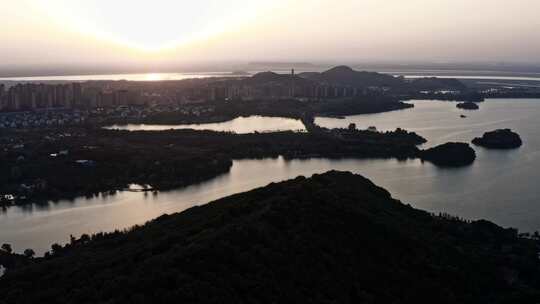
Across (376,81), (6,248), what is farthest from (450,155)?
(376,81)

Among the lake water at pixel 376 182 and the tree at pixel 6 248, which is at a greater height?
the lake water at pixel 376 182

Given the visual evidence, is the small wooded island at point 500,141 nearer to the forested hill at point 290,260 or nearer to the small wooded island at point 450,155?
the small wooded island at point 450,155

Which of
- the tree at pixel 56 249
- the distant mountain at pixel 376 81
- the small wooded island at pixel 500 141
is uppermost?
the distant mountain at pixel 376 81

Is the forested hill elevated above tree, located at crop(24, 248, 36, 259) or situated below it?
above

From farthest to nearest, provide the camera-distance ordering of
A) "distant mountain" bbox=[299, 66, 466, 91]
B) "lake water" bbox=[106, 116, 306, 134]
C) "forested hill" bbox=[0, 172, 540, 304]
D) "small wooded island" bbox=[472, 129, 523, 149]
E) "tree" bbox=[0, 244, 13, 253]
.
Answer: "distant mountain" bbox=[299, 66, 466, 91]
"lake water" bbox=[106, 116, 306, 134]
"small wooded island" bbox=[472, 129, 523, 149]
"tree" bbox=[0, 244, 13, 253]
"forested hill" bbox=[0, 172, 540, 304]

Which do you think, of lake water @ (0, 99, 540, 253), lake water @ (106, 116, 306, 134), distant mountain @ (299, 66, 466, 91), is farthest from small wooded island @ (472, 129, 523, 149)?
distant mountain @ (299, 66, 466, 91)

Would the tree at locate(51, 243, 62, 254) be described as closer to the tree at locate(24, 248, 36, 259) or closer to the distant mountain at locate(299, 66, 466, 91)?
the tree at locate(24, 248, 36, 259)

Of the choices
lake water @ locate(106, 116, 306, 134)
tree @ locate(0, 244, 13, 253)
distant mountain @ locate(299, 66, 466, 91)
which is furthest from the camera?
distant mountain @ locate(299, 66, 466, 91)

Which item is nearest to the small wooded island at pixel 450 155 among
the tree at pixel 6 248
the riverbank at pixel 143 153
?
the riverbank at pixel 143 153
